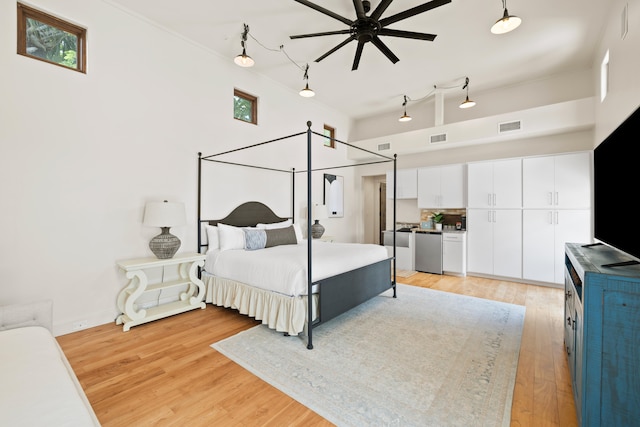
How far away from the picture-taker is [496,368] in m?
2.26

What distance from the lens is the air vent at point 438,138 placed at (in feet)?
17.8

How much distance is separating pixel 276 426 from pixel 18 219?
116 inches

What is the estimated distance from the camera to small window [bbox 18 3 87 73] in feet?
8.77

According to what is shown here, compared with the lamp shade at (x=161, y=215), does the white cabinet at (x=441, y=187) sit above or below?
above

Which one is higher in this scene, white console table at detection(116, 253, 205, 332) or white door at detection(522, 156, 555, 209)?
white door at detection(522, 156, 555, 209)

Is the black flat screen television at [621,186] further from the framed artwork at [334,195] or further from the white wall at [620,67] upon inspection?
the framed artwork at [334,195]

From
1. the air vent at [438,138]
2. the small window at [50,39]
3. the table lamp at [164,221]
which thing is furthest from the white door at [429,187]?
the small window at [50,39]

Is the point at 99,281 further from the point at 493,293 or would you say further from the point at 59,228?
the point at 493,293

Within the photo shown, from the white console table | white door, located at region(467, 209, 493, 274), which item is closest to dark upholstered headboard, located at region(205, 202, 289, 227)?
the white console table

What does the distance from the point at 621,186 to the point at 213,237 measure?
3.99 m

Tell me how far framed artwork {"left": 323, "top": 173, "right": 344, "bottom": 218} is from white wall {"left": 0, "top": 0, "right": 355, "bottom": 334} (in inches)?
107

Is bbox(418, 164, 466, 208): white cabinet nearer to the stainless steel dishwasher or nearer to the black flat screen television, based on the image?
the stainless steel dishwasher

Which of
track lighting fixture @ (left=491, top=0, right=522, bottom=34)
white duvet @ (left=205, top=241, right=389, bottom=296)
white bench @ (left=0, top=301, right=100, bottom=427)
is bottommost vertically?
white bench @ (left=0, top=301, right=100, bottom=427)

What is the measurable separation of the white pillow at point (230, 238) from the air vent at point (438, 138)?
4.09 metres
